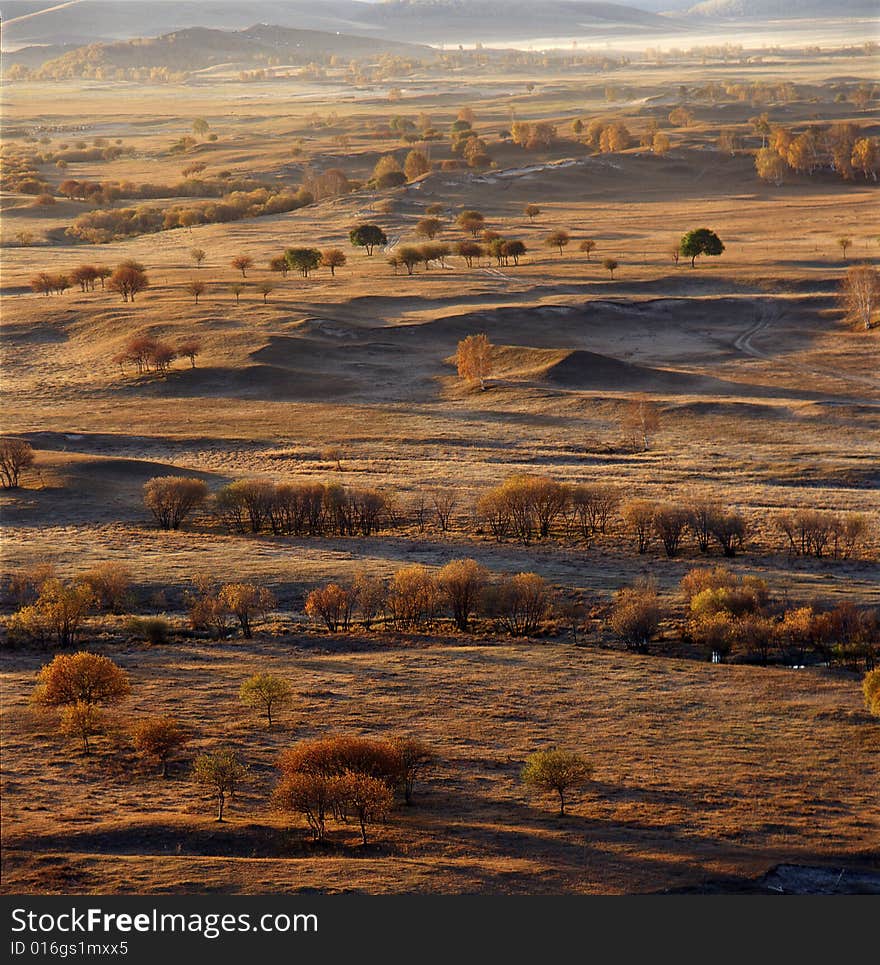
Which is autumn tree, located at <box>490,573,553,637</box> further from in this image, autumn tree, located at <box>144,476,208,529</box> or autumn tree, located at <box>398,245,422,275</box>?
autumn tree, located at <box>398,245,422,275</box>

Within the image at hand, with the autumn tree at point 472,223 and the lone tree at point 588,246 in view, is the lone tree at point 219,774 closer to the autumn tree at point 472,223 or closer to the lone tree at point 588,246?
the lone tree at point 588,246

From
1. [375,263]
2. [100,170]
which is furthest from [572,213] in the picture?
[100,170]

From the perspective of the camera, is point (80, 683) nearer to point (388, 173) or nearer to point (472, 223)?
point (472, 223)

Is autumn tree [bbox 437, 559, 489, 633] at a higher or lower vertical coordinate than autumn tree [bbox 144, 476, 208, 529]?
lower

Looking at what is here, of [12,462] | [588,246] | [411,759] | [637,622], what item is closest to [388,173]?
[588,246]

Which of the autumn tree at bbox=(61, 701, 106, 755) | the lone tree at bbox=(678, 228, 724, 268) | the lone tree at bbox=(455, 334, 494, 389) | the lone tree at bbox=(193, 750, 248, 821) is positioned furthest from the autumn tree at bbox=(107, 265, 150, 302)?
the lone tree at bbox=(193, 750, 248, 821)

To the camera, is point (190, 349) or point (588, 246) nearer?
point (190, 349)
